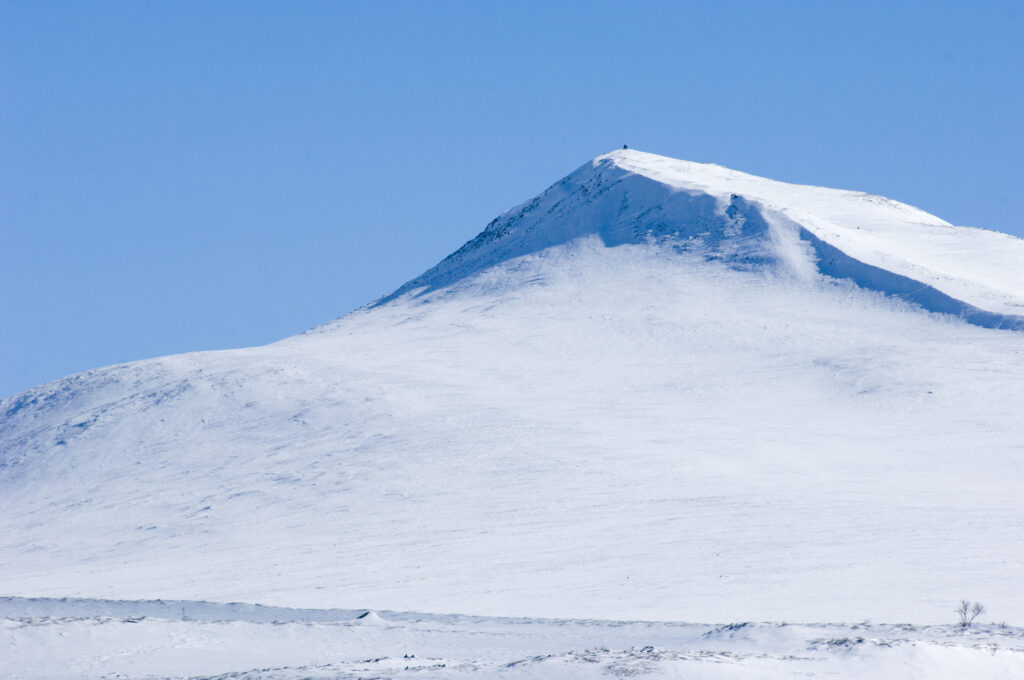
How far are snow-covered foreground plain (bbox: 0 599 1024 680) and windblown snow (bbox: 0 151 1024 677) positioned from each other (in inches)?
70.8

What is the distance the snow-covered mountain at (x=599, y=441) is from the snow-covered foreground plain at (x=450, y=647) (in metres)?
1.84

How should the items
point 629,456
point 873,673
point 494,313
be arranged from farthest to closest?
point 494,313 → point 629,456 → point 873,673

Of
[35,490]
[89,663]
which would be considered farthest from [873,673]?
[35,490]

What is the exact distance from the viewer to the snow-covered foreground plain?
13.7 metres

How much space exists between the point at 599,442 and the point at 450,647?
48.7 ft

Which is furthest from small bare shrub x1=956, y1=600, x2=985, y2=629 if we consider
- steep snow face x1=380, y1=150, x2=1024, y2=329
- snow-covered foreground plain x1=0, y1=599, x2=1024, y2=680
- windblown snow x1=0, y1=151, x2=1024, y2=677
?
steep snow face x1=380, y1=150, x2=1024, y2=329

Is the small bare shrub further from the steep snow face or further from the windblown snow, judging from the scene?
the steep snow face

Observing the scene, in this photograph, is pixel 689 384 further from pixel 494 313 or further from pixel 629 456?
pixel 494 313

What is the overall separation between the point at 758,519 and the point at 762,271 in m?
23.2

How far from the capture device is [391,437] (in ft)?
107

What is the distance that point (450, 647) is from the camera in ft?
53.5

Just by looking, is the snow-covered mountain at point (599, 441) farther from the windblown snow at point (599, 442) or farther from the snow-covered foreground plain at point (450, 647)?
the snow-covered foreground plain at point (450, 647)

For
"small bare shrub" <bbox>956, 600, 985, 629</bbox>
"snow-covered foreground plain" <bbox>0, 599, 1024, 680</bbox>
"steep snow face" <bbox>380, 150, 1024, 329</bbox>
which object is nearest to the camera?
"snow-covered foreground plain" <bbox>0, 599, 1024, 680</bbox>

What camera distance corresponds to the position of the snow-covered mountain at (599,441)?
21484 mm
